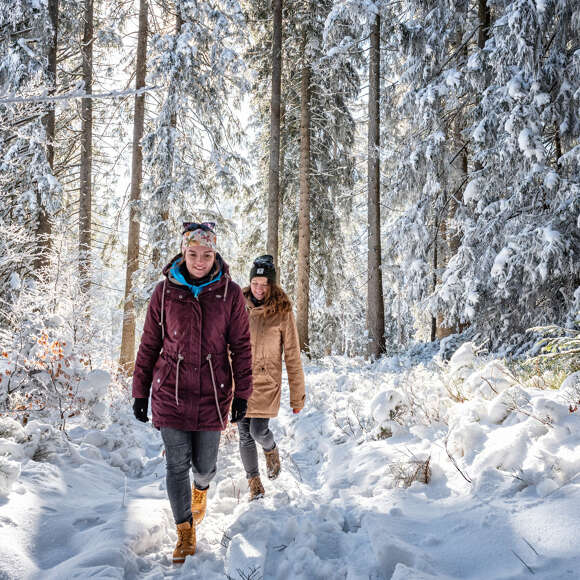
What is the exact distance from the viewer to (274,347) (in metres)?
3.97

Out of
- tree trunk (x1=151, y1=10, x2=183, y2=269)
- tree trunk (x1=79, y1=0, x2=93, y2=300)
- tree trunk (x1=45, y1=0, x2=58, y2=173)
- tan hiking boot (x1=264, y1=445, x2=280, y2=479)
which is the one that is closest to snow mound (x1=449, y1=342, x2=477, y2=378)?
tan hiking boot (x1=264, y1=445, x2=280, y2=479)

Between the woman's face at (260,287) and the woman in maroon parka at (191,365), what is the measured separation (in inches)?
36.1

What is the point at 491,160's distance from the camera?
8031 mm

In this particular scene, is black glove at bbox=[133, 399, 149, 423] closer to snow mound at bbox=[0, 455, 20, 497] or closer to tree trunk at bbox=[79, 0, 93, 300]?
snow mound at bbox=[0, 455, 20, 497]

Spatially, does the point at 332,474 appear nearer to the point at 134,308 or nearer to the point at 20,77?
the point at 134,308

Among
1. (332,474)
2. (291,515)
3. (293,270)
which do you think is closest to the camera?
(291,515)

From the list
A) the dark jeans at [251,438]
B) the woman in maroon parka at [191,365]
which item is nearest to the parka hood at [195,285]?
the woman in maroon parka at [191,365]

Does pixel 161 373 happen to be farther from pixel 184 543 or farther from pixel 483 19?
pixel 483 19

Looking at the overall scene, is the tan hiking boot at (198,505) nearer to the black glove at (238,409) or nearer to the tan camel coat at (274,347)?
the black glove at (238,409)

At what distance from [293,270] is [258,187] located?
393 cm

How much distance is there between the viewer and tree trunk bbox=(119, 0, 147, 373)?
12.0 meters

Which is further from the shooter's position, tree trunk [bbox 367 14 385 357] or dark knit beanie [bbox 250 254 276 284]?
tree trunk [bbox 367 14 385 357]

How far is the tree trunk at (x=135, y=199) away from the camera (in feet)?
39.3

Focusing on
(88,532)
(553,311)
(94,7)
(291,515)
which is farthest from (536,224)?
(94,7)
